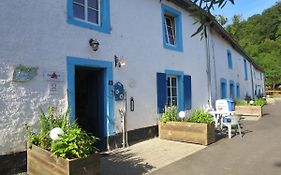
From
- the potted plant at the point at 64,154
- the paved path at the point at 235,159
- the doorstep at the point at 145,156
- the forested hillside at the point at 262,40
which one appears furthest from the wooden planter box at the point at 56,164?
the forested hillside at the point at 262,40

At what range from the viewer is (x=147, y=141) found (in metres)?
9.39

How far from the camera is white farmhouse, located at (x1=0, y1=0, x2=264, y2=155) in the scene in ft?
19.7

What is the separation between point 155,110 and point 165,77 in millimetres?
1345

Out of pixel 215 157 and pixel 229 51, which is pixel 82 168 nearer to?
pixel 215 157

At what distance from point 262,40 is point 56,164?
6092 centimetres

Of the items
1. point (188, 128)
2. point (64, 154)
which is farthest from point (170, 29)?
point (64, 154)

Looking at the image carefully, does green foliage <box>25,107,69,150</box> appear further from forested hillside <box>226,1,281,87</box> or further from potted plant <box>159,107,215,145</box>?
forested hillside <box>226,1,281,87</box>

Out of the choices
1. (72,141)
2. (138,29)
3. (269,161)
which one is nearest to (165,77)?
(138,29)

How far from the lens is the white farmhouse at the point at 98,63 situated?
599 centimetres

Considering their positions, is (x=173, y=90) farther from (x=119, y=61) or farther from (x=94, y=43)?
(x=94, y=43)

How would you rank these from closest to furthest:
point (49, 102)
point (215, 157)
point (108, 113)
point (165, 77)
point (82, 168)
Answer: point (82, 168)
point (49, 102)
point (215, 157)
point (108, 113)
point (165, 77)

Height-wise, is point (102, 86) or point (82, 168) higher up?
point (102, 86)

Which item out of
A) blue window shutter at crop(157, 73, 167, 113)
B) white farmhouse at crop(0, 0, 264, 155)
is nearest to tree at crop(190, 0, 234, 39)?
white farmhouse at crop(0, 0, 264, 155)

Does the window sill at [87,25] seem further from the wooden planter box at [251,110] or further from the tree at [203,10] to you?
the wooden planter box at [251,110]
